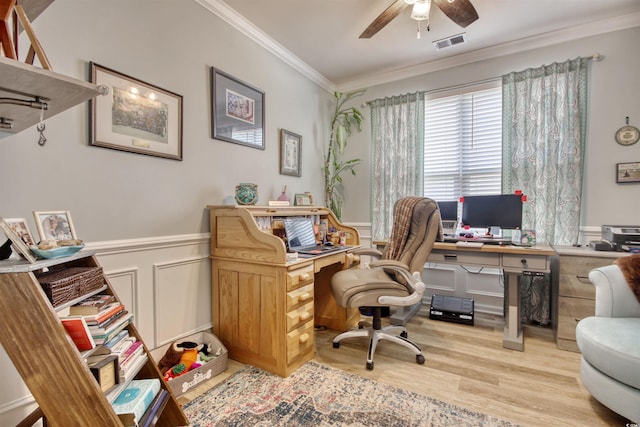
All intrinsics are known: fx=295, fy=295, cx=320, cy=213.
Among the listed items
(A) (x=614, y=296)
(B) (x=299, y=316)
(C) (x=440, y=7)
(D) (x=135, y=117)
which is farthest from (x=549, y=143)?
(D) (x=135, y=117)

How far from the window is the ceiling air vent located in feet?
1.59

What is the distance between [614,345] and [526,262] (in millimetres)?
932

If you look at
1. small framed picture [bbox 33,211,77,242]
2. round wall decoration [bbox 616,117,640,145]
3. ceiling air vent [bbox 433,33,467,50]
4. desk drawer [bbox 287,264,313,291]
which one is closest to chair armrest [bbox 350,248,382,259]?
desk drawer [bbox 287,264,313,291]

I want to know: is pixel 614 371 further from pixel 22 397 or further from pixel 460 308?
pixel 22 397

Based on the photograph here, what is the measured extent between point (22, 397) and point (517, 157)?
3.88 meters

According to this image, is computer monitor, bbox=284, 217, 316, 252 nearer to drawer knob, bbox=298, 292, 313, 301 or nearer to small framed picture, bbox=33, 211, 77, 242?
drawer knob, bbox=298, 292, 313, 301

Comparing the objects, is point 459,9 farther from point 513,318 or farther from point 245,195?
point 513,318

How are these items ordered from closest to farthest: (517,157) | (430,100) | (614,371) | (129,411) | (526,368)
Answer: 1. (129,411)
2. (614,371)
3. (526,368)
4. (517,157)
5. (430,100)

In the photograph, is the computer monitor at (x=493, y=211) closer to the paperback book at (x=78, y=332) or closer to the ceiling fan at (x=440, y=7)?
the ceiling fan at (x=440, y=7)

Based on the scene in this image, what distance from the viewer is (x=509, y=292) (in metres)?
2.46

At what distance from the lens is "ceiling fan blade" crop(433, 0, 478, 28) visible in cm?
192

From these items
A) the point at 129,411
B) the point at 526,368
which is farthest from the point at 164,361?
the point at 526,368

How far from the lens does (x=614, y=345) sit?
144 cm

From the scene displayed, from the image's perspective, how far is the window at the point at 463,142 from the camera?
305 centimetres
